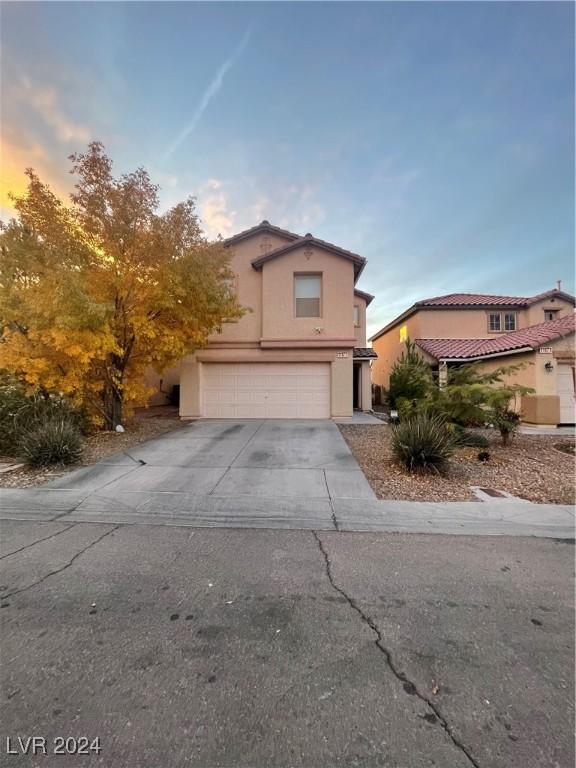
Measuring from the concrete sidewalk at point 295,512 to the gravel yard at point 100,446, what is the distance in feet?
2.03

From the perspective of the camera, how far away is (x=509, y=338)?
14.1 metres

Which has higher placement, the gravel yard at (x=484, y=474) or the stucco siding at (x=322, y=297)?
the stucco siding at (x=322, y=297)

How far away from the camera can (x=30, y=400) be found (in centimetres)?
797

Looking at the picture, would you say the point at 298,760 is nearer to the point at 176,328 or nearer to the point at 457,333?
the point at 176,328

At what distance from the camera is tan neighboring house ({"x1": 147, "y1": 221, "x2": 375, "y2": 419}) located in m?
12.6

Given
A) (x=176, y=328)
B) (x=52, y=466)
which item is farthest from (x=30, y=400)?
(x=176, y=328)

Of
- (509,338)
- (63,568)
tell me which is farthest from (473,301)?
(63,568)

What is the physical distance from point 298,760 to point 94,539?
10.7ft

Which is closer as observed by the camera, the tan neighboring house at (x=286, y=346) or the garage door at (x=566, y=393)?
the garage door at (x=566, y=393)

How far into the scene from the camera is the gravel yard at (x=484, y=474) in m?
5.12

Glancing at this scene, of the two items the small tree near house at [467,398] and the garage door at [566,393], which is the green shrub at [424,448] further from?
the garage door at [566,393]

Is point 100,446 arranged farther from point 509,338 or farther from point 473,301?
point 473,301

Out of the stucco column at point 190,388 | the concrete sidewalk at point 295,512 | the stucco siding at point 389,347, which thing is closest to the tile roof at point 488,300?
the stucco siding at point 389,347

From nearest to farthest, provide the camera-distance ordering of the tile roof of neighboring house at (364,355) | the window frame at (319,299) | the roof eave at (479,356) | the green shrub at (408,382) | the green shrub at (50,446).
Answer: the green shrub at (50,446), the green shrub at (408,382), the roof eave at (479,356), the window frame at (319,299), the tile roof of neighboring house at (364,355)
